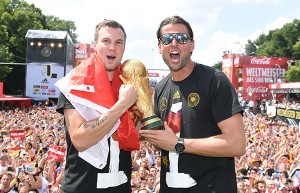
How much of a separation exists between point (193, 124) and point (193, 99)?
0.17 meters

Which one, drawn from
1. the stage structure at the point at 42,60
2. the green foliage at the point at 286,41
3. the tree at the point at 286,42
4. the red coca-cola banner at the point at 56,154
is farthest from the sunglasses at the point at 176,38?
the green foliage at the point at 286,41

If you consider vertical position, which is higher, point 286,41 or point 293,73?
point 286,41

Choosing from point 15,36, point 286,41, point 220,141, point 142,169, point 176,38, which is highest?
point 286,41

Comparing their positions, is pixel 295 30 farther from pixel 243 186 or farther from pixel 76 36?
pixel 243 186

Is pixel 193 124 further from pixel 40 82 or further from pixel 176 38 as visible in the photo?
pixel 40 82

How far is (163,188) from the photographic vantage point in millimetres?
2916

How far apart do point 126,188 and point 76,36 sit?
83.6 metres

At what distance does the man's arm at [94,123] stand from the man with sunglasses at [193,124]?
0.24 meters

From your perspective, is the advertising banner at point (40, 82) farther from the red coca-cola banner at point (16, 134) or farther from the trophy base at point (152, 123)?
the trophy base at point (152, 123)

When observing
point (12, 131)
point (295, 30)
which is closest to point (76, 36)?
point (295, 30)

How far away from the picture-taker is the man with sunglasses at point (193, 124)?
8.64ft

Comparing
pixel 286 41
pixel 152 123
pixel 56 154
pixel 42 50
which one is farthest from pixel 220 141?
pixel 286 41

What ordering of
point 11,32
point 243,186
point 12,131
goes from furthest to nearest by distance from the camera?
point 11,32
point 12,131
point 243,186

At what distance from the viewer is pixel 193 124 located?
275 cm
